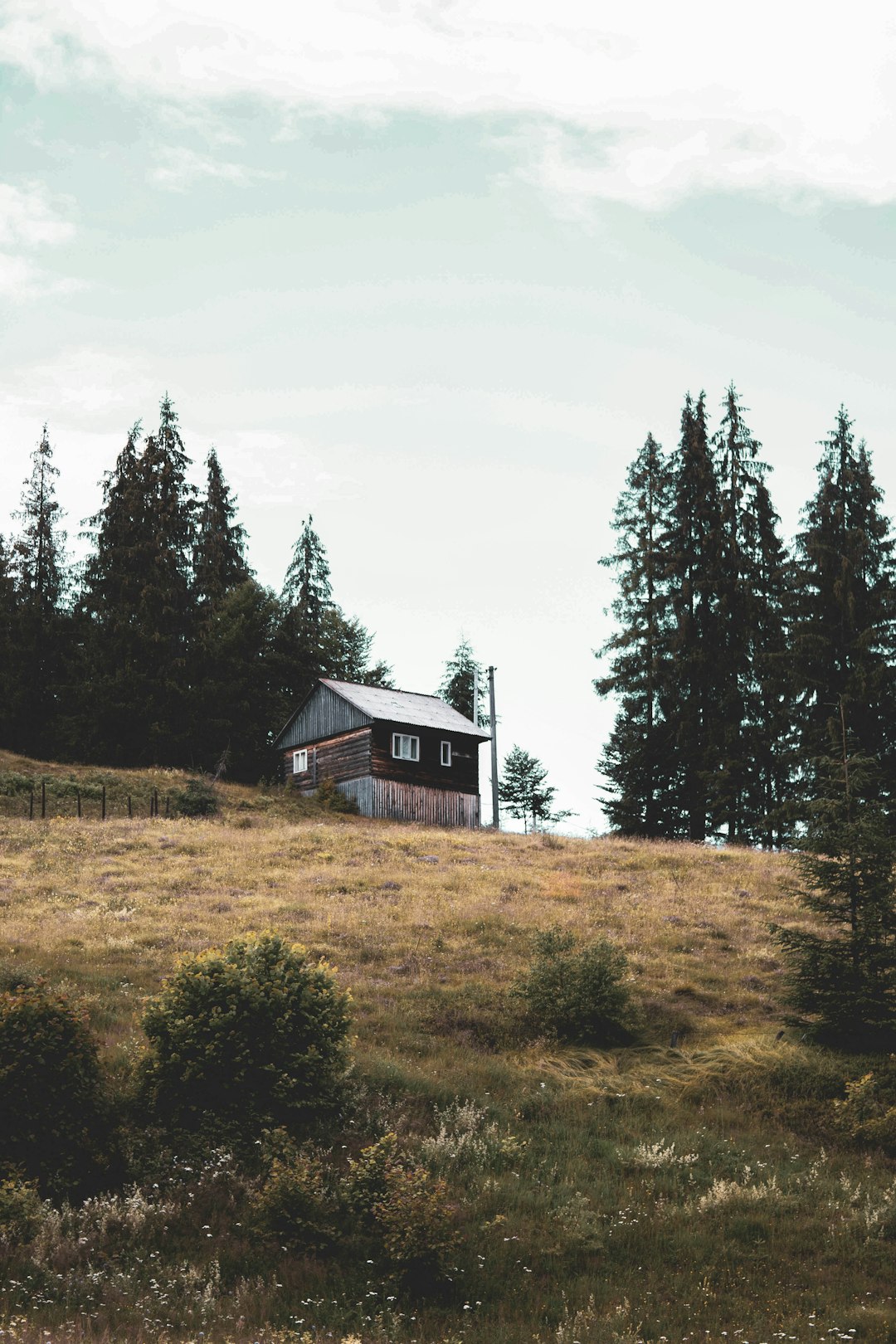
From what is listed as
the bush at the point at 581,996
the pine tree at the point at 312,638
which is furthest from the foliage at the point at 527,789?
the bush at the point at 581,996

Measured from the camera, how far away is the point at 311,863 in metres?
31.7

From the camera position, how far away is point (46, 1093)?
486 inches

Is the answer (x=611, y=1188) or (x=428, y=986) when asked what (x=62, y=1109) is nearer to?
(x=611, y=1188)

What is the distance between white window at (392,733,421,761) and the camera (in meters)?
49.0

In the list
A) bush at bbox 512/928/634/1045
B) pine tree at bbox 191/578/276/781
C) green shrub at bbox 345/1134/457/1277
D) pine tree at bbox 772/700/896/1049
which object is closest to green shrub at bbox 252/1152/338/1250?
green shrub at bbox 345/1134/457/1277

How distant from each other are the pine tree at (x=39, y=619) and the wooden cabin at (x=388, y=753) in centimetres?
1418

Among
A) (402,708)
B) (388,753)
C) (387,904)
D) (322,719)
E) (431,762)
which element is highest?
Result: (402,708)

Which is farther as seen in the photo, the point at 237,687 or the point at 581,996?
the point at 237,687

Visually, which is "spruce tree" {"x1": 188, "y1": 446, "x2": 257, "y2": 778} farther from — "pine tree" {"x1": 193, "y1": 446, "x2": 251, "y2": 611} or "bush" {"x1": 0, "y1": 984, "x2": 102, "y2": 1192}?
"bush" {"x1": 0, "y1": 984, "x2": 102, "y2": 1192}

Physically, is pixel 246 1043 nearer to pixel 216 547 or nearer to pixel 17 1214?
pixel 17 1214

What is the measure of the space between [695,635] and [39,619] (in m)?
33.1

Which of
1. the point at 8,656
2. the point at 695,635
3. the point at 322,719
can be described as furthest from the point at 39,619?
the point at 695,635

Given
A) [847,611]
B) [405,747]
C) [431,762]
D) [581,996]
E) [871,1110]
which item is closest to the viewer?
[871,1110]

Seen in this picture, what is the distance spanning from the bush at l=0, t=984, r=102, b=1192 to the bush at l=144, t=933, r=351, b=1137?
1.15m
